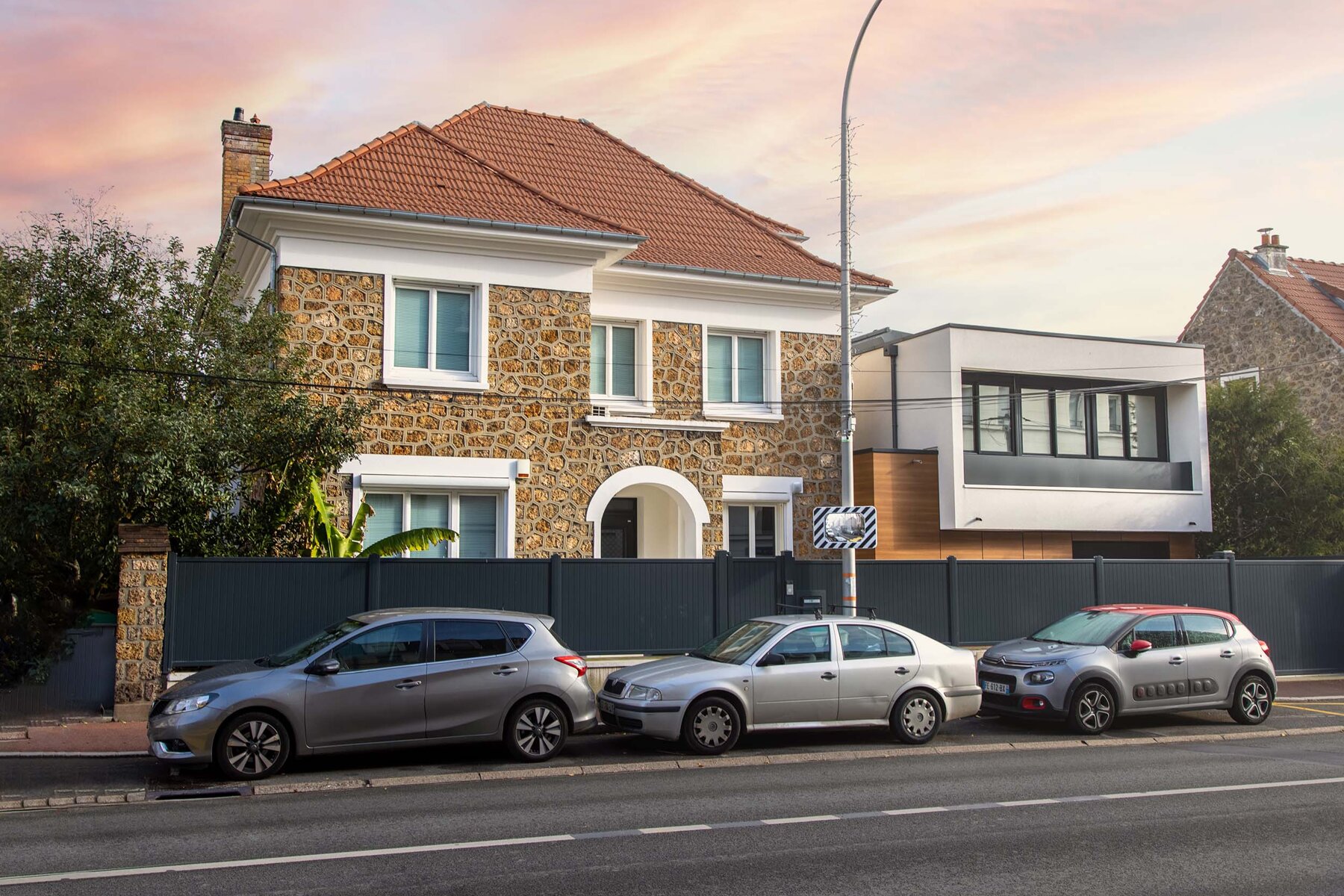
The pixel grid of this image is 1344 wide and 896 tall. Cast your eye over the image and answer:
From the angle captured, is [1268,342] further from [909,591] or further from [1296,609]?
[909,591]

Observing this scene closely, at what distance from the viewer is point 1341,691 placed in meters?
19.0

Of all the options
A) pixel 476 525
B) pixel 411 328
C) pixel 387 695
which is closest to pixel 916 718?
pixel 387 695

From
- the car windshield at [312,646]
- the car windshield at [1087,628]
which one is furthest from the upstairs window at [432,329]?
the car windshield at [1087,628]

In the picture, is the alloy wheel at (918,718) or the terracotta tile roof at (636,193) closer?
the alloy wheel at (918,718)

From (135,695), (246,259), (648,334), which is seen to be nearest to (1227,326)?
(648,334)

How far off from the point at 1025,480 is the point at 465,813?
1670 centimetres

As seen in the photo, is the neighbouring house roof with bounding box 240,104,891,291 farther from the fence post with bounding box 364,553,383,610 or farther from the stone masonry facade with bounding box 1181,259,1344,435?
the stone masonry facade with bounding box 1181,259,1344,435

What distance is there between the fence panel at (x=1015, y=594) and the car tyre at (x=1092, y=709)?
474 cm

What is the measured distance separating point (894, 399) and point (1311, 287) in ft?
58.5

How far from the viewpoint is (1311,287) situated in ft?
110

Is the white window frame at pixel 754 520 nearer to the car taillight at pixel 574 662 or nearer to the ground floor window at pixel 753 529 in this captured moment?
the ground floor window at pixel 753 529

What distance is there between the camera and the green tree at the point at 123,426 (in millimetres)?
13906

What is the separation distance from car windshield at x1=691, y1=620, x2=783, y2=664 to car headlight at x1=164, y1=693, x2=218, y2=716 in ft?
17.1

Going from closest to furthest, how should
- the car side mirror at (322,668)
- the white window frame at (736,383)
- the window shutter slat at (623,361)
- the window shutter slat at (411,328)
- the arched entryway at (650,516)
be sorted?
the car side mirror at (322,668), the window shutter slat at (411,328), the arched entryway at (650,516), the window shutter slat at (623,361), the white window frame at (736,383)
